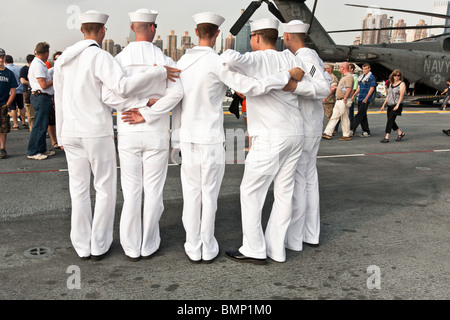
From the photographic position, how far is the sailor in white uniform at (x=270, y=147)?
3.47m

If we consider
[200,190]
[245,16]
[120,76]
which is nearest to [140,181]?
[200,190]

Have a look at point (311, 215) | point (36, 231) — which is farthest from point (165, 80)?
point (36, 231)

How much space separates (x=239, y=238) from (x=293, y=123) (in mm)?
1330

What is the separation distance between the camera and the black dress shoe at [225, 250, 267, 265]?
3596mm

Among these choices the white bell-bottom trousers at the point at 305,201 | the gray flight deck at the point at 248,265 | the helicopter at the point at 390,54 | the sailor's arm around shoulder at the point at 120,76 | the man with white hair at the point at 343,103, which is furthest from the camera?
the helicopter at the point at 390,54

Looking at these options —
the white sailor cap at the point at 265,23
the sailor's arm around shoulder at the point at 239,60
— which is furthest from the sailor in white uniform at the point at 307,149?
the sailor's arm around shoulder at the point at 239,60

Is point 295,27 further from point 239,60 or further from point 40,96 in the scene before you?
point 40,96

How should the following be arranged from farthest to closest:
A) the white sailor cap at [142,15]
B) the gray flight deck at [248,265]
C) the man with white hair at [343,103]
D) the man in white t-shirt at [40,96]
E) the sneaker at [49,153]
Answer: the man with white hair at [343,103]
the sneaker at [49,153]
the man in white t-shirt at [40,96]
the white sailor cap at [142,15]
the gray flight deck at [248,265]

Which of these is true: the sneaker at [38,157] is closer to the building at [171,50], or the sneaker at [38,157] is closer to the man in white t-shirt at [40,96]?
the man in white t-shirt at [40,96]

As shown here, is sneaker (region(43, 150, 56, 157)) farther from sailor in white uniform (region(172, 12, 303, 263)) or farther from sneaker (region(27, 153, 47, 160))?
sailor in white uniform (region(172, 12, 303, 263))

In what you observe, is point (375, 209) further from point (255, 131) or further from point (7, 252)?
point (7, 252)

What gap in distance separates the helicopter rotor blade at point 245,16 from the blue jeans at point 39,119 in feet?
38.7

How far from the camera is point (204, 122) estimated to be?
3.47 m

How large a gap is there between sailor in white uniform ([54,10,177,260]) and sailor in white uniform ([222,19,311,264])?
2.69 feet
